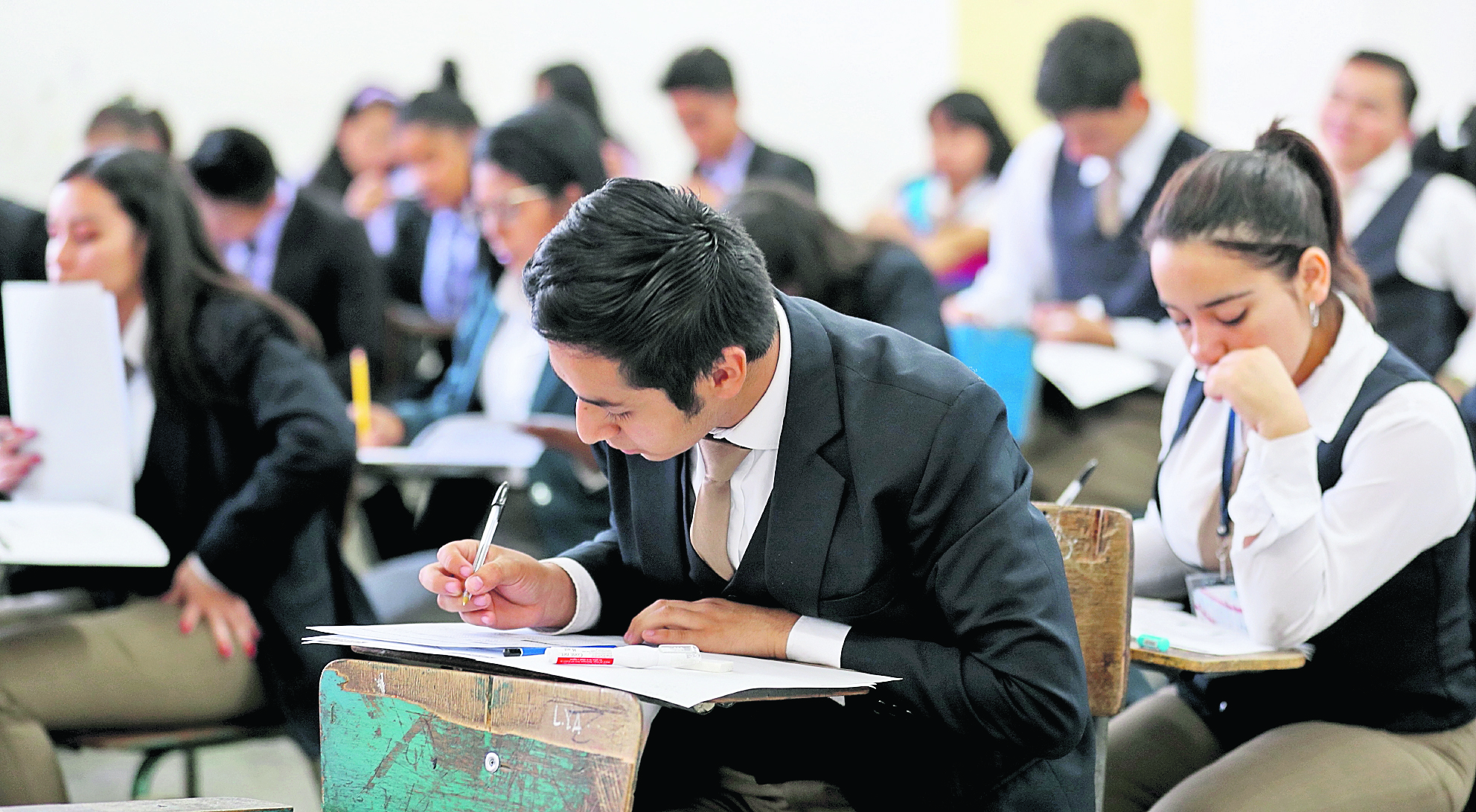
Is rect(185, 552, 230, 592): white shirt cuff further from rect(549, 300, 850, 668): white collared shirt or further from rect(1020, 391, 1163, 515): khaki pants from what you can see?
rect(1020, 391, 1163, 515): khaki pants

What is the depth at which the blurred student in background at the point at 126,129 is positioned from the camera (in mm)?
4648

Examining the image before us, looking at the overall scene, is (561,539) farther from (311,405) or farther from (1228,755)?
(1228,755)

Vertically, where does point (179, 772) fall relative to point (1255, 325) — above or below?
below

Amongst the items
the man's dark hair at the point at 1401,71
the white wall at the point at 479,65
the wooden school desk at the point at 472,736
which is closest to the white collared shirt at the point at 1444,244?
the man's dark hair at the point at 1401,71

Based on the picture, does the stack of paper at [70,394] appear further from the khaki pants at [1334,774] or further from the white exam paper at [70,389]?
the khaki pants at [1334,774]

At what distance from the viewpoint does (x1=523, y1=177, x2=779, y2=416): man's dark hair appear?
4.14ft

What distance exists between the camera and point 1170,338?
3.16 metres

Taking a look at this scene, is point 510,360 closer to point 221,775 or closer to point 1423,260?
point 221,775

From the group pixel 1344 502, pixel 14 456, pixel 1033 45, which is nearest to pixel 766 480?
pixel 1344 502

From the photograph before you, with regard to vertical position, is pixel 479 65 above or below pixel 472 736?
above

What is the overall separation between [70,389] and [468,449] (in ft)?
3.03

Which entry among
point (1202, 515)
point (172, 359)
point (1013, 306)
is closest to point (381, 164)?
point (1013, 306)

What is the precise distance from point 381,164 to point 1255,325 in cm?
515

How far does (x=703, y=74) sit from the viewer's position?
5215 millimetres
